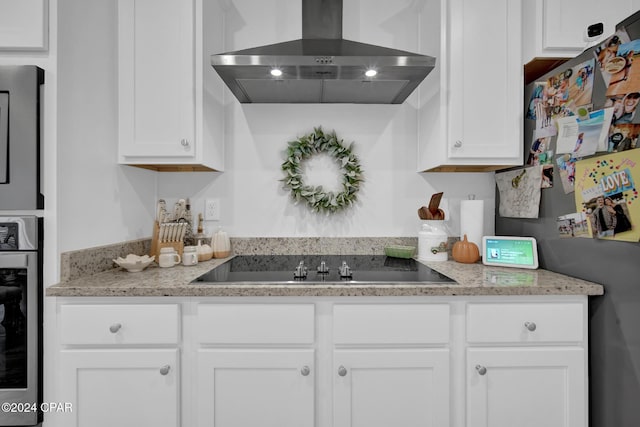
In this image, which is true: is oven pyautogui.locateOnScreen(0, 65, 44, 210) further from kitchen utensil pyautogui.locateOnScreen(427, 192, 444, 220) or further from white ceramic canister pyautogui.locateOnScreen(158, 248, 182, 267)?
kitchen utensil pyautogui.locateOnScreen(427, 192, 444, 220)

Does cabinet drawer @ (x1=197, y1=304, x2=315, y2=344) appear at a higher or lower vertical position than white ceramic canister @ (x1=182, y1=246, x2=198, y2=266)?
lower

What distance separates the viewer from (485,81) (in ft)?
5.01

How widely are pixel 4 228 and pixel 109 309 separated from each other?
0.49 metres

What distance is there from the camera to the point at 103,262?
1439 millimetres

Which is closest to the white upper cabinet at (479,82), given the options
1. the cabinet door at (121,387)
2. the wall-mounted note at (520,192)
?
the wall-mounted note at (520,192)

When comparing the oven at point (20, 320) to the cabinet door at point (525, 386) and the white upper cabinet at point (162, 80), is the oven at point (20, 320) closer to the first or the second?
the white upper cabinet at point (162, 80)

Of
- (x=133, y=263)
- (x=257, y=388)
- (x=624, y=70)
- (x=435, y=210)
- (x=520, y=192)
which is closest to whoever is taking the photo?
(x=624, y=70)

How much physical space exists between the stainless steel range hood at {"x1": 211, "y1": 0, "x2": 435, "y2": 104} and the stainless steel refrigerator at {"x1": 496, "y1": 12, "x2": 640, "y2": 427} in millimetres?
646

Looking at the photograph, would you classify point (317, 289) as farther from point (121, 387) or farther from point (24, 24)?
point (24, 24)

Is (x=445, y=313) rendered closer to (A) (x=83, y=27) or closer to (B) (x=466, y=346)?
(B) (x=466, y=346)

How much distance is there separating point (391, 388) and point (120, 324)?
1.07 metres

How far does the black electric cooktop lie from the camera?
1284 millimetres

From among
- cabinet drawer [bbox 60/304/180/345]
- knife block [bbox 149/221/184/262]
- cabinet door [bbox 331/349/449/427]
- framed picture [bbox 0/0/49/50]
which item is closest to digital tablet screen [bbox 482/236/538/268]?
cabinet door [bbox 331/349/449/427]

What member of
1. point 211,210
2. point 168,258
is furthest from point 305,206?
point 168,258
